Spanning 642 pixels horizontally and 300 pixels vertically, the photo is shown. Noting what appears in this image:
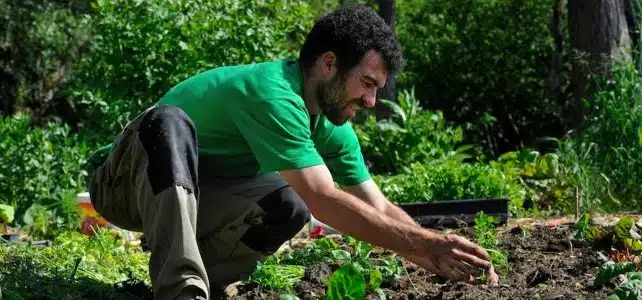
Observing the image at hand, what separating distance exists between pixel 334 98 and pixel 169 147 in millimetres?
693

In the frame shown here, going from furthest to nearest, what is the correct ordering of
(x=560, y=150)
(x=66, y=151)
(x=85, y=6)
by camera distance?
(x=85, y=6)
(x=560, y=150)
(x=66, y=151)

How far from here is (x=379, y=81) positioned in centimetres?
421

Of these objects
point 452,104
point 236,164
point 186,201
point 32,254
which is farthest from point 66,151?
point 452,104

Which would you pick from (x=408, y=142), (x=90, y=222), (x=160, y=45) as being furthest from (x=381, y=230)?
(x=408, y=142)

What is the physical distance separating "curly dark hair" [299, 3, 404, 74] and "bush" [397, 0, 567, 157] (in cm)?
954

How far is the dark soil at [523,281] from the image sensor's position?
4141mm

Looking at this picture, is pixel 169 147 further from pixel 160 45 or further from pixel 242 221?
pixel 160 45

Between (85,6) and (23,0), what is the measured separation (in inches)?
38.9

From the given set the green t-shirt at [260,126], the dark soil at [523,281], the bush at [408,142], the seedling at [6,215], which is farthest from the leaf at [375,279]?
the bush at [408,142]

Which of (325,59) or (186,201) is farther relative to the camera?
(325,59)

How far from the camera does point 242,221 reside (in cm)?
448

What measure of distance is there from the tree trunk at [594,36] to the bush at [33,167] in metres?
4.75

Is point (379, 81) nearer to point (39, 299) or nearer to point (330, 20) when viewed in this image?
point (330, 20)

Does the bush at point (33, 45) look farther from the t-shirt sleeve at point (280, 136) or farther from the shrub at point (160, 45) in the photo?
the t-shirt sleeve at point (280, 136)
